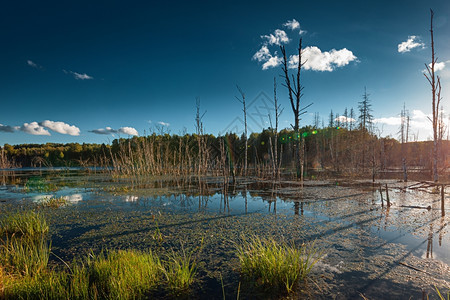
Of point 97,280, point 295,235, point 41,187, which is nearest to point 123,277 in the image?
point 97,280

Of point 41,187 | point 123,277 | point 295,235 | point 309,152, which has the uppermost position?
point 309,152

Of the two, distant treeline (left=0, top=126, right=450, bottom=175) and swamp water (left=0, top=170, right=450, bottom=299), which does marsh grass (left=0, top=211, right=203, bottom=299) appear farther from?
distant treeline (left=0, top=126, right=450, bottom=175)

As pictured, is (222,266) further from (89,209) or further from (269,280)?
(89,209)

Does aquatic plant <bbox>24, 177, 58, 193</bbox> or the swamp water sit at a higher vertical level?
the swamp water

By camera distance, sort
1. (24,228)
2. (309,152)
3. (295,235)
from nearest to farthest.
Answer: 1. (295,235)
2. (24,228)
3. (309,152)

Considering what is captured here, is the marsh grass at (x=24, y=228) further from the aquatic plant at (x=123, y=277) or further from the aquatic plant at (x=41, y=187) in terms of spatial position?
the aquatic plant at (x=41, y=187)

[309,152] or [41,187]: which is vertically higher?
[309,152]

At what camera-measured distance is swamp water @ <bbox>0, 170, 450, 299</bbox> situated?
9.14 feet

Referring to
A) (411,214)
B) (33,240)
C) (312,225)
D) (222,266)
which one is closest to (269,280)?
(222,266)

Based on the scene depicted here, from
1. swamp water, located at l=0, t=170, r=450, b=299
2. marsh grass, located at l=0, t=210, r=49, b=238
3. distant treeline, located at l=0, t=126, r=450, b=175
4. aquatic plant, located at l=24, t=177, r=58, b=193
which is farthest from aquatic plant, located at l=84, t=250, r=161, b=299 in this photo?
distant treeline, located at l=0, t=126, r=450, b=175

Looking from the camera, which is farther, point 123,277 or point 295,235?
point 295,235

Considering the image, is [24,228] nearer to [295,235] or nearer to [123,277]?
[123,277]

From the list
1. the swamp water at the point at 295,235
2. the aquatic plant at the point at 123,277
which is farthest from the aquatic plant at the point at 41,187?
the aquatic plant at the point at 123,277

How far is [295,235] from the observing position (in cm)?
448
